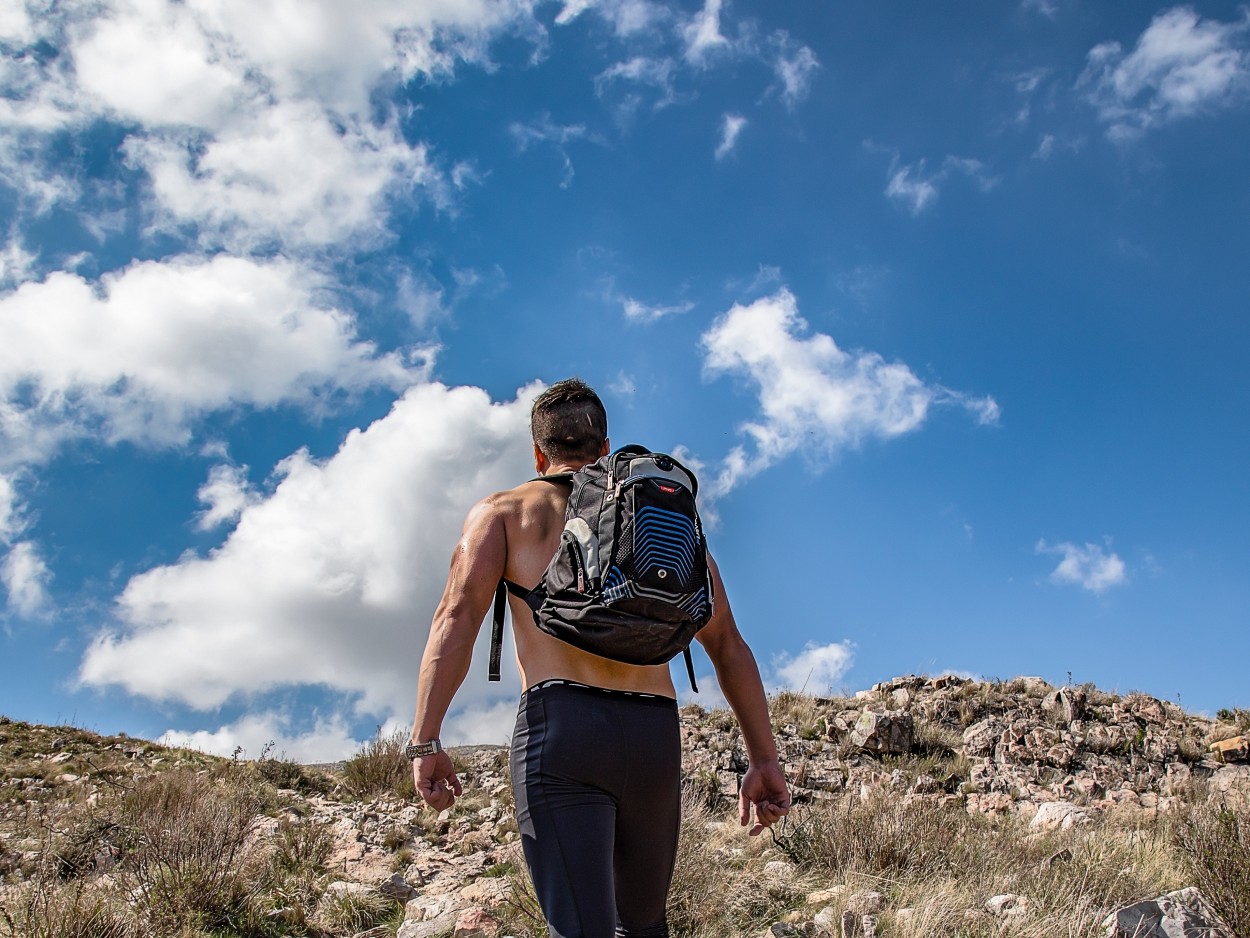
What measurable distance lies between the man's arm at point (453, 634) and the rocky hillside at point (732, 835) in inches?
113

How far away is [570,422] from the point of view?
2.86 meters

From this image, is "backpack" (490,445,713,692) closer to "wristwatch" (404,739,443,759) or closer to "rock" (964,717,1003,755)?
"wristwatch" (404,739,443,759)

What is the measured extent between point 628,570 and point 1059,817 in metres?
7.69

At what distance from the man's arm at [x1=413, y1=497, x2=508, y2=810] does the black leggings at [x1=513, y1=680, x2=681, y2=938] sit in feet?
0.78

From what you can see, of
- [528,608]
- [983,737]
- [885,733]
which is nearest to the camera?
[528,608]

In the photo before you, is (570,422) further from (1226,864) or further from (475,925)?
(1226,864)

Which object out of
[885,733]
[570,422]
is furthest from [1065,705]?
[570,422]

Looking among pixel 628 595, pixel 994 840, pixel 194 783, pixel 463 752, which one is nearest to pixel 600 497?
pixel 628 595

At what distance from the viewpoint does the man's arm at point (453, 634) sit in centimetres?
241

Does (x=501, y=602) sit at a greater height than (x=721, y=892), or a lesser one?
greater

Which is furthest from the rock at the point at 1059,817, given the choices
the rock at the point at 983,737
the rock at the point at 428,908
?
the rock at the point at 428,908

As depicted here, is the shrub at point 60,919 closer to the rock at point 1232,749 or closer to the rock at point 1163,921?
the rock at point 1163,921

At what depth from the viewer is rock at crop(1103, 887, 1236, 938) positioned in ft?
12.4

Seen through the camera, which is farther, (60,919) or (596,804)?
(60,919)
